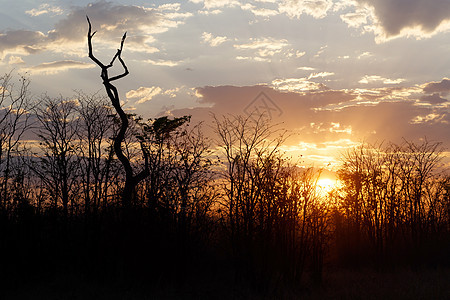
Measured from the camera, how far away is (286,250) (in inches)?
696

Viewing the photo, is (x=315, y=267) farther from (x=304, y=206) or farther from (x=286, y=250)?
(x=304, y=206)

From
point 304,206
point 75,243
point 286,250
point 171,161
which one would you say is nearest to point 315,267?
point 286,250

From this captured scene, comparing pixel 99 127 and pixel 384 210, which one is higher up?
pixel 99 127

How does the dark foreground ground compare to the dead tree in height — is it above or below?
below

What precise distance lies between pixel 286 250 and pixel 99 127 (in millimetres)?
21270

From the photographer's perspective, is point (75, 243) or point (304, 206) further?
point (75, 243)

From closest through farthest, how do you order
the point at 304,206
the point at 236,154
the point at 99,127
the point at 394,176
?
the point at 304,206, the point at 236,154, the point at 99,127, the point at 394,176

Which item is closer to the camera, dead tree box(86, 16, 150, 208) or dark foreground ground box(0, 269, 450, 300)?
dark foreground ground box(0, 269, 450, 300)

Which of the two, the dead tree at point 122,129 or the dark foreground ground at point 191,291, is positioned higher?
the dead tree at point 122,129

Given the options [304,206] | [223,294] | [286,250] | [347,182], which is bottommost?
[223,294]

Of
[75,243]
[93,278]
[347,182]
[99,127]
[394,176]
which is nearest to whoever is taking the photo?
[93,278]

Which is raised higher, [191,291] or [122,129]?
[122,129]

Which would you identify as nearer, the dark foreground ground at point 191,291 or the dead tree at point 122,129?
the dark foreground ground at point 191,291

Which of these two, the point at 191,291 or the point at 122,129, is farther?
the point at 122,129
